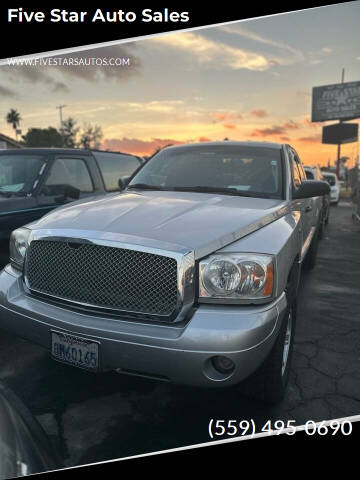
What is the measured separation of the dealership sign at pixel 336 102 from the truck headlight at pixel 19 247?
45.5 meters

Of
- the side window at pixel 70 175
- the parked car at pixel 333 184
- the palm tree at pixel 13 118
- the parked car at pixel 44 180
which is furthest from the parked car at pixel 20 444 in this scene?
the palm tree at pixel 13 118

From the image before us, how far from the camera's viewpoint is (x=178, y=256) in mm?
2100

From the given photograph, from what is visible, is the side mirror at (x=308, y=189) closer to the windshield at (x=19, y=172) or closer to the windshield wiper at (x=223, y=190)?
the windshield wiper at (x=223, y=190)

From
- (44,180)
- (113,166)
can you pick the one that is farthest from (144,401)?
(113,166)

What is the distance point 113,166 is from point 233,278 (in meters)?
4.19

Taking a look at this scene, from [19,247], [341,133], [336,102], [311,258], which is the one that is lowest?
[311,258]

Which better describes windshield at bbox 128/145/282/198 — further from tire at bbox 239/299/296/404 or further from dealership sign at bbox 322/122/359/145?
dealership sign at bbox 322/122/359/145

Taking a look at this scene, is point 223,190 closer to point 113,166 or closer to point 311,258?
point 113,166

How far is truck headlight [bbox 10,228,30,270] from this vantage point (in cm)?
275

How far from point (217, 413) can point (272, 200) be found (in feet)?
5.47

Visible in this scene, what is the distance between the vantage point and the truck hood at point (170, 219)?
2213 mm

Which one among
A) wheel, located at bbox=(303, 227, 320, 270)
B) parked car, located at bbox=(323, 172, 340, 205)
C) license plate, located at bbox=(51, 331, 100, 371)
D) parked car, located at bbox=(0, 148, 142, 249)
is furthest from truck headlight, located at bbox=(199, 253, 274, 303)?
parked car, located at bbox=(323, 172, 340, 205)

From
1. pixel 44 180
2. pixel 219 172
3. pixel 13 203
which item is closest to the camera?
pixel 219 172

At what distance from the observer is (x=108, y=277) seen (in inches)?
88.4
